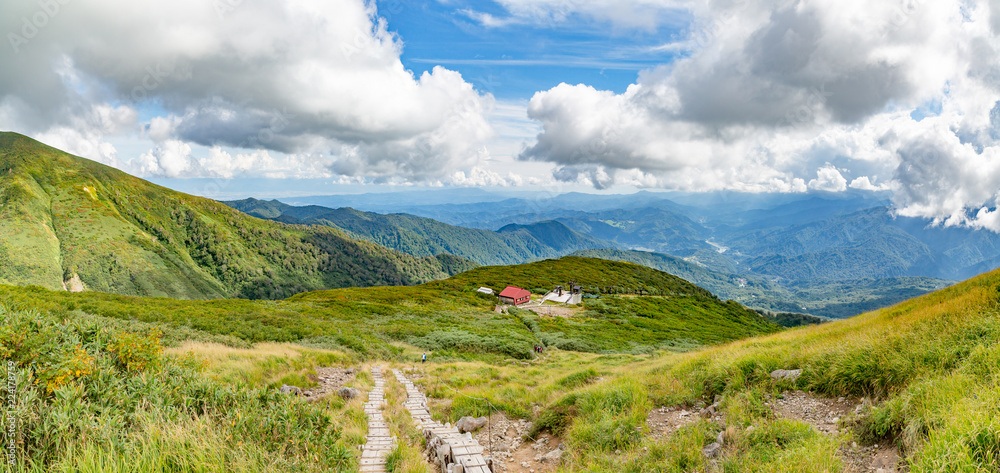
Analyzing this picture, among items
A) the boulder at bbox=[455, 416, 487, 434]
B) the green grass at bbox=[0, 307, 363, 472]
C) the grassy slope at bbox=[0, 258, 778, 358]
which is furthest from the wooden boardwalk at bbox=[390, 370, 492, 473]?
the grassy slope at bbox=[0, 258, 778, 358]

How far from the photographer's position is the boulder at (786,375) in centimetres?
920

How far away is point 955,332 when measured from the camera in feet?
25.9

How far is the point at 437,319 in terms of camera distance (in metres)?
47.9

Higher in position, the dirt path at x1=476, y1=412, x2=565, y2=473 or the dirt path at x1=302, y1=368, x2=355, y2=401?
the dirt path at x1=476, y1=412, x2=565, y2=473

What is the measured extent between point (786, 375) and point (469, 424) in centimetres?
872

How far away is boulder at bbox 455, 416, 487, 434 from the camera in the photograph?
38.3ft

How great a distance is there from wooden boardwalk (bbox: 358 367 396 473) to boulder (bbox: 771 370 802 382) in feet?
31.3

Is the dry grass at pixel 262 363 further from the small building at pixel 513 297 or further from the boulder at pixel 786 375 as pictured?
the small building at pixel 513 297

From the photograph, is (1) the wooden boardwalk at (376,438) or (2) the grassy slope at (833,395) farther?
(1) the wooden boardwalk at (376,438)

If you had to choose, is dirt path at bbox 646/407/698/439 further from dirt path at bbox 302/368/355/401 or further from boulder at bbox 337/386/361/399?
dirt path at bbox 302/368/355/401

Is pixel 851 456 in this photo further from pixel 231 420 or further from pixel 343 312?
pixel 343 312

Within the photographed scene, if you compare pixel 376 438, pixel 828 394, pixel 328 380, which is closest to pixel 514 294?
pixel 328 380

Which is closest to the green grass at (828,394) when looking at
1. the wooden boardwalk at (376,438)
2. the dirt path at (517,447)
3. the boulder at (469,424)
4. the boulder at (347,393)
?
the dirt path at (517,447)

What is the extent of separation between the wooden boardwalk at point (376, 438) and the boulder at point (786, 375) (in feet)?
31.3
